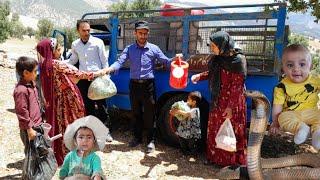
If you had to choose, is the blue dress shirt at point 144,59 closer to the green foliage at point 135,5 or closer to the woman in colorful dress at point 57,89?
the woman in colorful dress at point 57,89

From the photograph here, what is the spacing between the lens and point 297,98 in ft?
11.0

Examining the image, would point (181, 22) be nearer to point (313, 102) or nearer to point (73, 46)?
point (73, 46)

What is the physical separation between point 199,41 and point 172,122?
1253 mm

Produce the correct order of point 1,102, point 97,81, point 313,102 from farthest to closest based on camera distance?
point 1,102
point 97,81
point 313,102

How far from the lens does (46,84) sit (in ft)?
15.7

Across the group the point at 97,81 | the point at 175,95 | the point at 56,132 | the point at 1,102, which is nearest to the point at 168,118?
the point at 175,95

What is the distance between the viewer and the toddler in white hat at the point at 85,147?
2.90 metres

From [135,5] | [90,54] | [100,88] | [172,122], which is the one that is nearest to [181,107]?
[172,122]

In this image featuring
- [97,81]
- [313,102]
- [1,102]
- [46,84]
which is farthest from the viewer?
[1,102]

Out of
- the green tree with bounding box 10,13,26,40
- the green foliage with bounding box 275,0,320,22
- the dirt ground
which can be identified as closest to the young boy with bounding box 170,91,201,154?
the dirt ground

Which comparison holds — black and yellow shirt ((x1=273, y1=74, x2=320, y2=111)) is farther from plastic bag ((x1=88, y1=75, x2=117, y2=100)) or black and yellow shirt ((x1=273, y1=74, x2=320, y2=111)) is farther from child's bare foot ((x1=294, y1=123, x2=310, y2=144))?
plastic bag ((x1=88, y1=75, x2=117, y2=100))

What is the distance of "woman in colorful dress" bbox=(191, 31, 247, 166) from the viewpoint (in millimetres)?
4703

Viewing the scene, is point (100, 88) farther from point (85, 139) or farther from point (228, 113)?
point (85, 139)

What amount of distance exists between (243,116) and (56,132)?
2.34 meters
